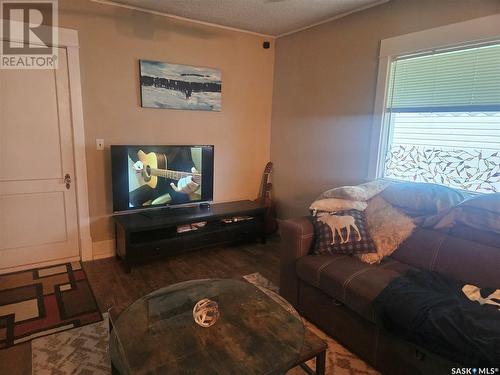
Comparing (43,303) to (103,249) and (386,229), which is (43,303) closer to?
(103,249)

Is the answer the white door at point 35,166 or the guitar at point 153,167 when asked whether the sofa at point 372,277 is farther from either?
the white door at point 35,166

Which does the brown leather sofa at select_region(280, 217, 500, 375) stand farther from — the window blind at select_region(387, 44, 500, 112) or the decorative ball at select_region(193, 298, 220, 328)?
the window blind at select_region(387, 44, 500, 112)

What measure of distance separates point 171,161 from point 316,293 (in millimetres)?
1960

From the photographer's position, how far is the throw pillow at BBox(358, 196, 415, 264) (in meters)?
2.26

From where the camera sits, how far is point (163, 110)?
341 cm

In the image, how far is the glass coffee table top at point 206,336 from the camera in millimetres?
1295

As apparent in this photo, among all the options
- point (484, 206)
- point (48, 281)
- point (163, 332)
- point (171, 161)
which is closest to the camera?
point (163, 332)

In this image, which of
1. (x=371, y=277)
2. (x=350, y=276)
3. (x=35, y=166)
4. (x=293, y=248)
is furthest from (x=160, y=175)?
(x=371, y=277)

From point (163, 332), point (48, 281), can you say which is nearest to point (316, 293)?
point (163, 332)

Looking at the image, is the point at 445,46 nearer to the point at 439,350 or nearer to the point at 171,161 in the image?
the point at 439,350

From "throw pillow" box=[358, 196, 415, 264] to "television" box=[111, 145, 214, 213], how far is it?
72.0 inches

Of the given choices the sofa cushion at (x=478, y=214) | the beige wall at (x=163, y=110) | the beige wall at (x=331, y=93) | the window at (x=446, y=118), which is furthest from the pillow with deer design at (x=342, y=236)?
the beige wall at (x=163, y=110)

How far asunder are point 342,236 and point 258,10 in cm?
229

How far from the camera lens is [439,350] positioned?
148cm
